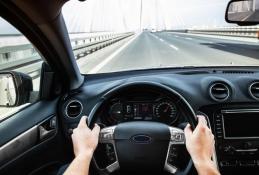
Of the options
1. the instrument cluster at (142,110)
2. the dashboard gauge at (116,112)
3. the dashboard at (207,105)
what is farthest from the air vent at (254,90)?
the dashboard gauge at (116,112)

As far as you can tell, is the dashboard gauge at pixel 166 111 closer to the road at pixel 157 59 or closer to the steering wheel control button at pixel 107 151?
the steering wheel control button at pixel 107 151

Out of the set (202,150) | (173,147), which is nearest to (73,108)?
(173,147)

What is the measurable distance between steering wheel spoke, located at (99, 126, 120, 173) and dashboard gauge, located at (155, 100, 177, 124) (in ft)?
1.48

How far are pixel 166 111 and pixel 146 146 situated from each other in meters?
0.43

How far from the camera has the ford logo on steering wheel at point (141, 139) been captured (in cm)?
308

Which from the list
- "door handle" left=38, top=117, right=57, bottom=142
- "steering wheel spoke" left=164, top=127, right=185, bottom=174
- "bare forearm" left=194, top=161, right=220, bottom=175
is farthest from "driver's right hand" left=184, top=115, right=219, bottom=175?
"door handle" left=38, top=117, right=57, bottom=142

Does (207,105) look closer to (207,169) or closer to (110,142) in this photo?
(110,142)

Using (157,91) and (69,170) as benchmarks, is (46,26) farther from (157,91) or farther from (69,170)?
(69,170)

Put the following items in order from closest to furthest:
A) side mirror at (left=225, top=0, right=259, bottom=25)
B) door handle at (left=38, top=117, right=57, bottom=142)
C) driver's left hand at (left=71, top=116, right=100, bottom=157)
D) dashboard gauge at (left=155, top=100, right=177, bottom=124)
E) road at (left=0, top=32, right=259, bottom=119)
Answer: driver's left hand at (left=71, top=116, right=100, bottom=157)
dashboard gauge at (left=155, top=100, right=177, bottom=124)
side mirror at (left=225, top=0, right=259, bottom=25)
door handle at (left=38, top=117, right=57, bottom=142)
road at (left=0, top=32, right=259, bottom=119)

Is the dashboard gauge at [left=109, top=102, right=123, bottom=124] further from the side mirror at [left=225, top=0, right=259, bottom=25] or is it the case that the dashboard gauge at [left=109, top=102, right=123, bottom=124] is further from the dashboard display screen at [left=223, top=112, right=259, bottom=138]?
the side mirror at [left=225, top=0, right=259, bottom=25]

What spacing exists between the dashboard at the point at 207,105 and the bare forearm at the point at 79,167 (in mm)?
900

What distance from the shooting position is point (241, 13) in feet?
12.7

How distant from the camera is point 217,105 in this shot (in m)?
3.86

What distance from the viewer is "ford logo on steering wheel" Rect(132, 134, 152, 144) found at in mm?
3082
